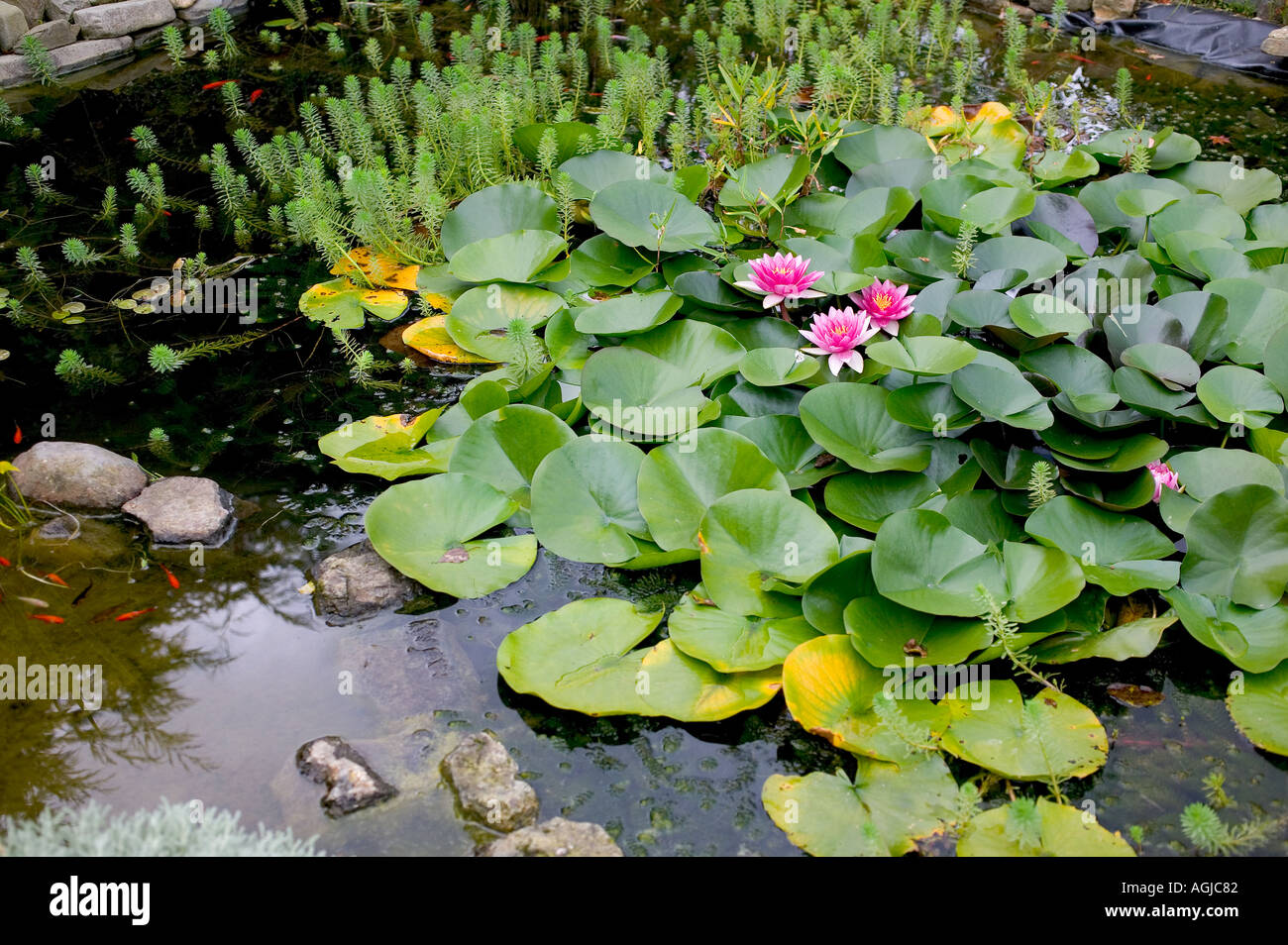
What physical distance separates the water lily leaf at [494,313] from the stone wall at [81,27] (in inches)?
142

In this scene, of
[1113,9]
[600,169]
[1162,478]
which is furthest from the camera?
[1113,9]

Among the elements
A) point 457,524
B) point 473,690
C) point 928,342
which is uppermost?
point 928,342

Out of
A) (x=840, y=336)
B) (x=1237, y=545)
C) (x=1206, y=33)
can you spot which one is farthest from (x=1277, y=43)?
(x=1237, y=545)

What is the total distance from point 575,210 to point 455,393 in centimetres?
112

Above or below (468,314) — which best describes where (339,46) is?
above

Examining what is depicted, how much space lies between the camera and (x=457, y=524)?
7.50ft

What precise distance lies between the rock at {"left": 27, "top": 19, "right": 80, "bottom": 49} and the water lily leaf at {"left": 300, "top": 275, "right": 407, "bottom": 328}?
3012 millimetres

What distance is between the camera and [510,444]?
7.89ft

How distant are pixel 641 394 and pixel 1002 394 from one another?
2.95 ft

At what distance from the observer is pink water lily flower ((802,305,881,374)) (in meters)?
2.43

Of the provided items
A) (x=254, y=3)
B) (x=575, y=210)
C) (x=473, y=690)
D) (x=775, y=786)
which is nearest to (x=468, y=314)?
(x=575, y=210)

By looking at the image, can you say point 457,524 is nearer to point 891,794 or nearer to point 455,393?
Answer: point 455,393

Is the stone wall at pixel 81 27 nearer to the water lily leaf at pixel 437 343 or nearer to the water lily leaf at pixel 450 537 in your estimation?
the water lily leaf at pixel 437 343

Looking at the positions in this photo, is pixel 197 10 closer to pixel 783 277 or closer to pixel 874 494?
pixel 783 277
